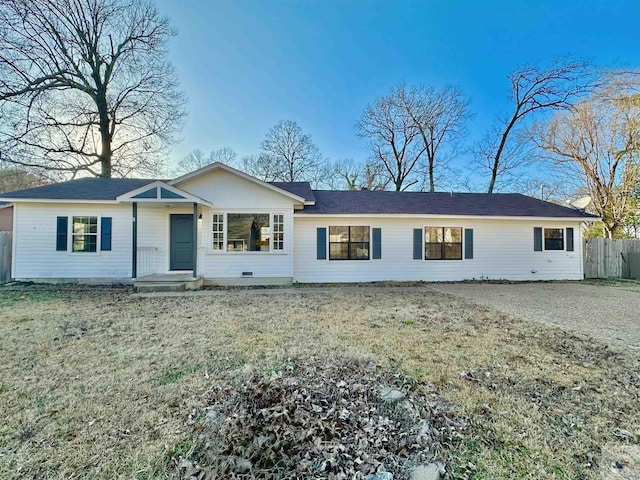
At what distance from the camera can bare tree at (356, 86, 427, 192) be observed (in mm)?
24266

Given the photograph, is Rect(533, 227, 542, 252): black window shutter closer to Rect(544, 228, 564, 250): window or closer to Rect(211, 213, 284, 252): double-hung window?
Rect(544, 228, 564, 250): window

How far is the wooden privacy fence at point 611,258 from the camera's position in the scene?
13.3 meters

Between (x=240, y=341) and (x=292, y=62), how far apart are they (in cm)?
1492

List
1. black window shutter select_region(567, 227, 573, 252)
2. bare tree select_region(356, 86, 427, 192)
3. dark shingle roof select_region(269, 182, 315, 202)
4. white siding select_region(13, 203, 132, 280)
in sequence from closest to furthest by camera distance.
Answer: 1. white siding select_region(13, 203, 132, 280)
2. dark shingle roof select_region(269, 182, 315, 202)
3. black window shutter select_region(567, 227, 573, 252)
4. bare tree select_region(356, 86, 427, 192)

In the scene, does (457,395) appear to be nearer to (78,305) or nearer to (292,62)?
(78,305)

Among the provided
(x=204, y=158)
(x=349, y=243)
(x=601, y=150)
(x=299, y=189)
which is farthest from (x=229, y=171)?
(x=204, y=158)

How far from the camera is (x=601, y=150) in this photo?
58.3ft

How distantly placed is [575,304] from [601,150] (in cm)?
1549

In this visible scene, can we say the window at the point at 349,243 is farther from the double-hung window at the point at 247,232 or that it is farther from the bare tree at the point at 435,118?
the bare tree at the point at 435,118

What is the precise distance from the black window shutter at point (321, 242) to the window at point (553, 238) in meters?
8.95

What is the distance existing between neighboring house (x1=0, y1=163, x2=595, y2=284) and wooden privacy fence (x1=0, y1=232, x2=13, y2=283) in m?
0.66

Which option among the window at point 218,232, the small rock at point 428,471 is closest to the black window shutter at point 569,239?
the window at point 218,232

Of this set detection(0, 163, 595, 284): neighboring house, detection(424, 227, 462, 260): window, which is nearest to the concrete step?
detection(0, 163, 595, 284): neighboring house

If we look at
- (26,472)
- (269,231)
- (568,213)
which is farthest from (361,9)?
(26,472)
